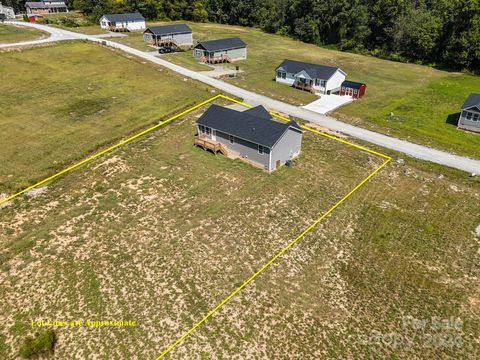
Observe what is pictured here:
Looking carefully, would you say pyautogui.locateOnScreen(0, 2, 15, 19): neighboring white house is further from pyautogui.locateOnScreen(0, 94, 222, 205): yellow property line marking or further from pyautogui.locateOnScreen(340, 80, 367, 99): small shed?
pyautogui.locateOnScreen(340, 80, 367, 99): small shed

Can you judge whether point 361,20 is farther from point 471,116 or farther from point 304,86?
point 471,116

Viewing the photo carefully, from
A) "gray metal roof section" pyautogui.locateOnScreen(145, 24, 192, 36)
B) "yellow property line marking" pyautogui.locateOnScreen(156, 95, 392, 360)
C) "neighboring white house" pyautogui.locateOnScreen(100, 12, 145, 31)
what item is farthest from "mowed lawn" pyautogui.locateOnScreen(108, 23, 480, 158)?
"neighboring white house" pyautogui.locateOnScreen(100, 12, 145, 31)

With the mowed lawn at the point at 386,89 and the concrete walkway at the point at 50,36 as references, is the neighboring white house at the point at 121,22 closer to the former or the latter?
the mowed lawn at the point at 386,89

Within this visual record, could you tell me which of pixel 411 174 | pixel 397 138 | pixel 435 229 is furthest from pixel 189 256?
pixel 397 138

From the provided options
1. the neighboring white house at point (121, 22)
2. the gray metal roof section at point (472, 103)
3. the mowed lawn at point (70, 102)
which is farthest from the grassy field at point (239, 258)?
the neighboring white house at point (121, 22)

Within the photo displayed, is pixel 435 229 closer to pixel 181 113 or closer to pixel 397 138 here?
pixel 397 138

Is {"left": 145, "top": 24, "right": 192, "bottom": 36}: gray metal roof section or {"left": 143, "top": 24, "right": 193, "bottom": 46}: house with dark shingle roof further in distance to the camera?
{"left": 143, "top": 24, "right": 193, "bottom": 46}: house with dark shingle roof
